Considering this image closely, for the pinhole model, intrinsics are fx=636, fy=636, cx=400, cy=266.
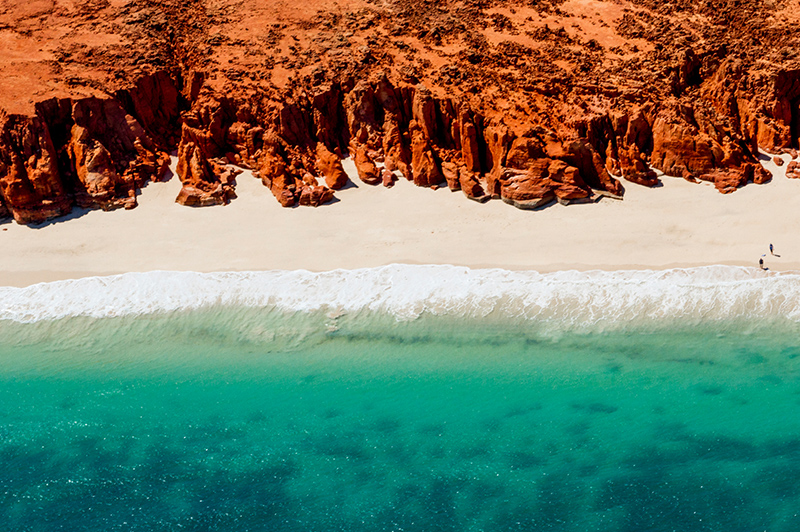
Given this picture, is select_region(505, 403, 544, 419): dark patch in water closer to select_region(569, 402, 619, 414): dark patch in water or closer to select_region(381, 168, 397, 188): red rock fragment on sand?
select_region(569, 402, 619, 414): dark patch in water

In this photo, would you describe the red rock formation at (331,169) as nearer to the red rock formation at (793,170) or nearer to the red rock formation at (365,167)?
the red rock formation at (365,167)

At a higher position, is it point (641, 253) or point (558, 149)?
point (558, 149)

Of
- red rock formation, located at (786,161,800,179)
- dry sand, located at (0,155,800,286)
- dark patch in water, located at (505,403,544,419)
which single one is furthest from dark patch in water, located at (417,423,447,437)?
red rock formation, located at (786,161,800,179)

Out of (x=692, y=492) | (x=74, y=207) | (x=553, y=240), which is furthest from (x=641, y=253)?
(x=74, y=207)

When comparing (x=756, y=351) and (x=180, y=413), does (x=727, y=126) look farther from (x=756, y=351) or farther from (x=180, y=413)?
(x=180, y=413)

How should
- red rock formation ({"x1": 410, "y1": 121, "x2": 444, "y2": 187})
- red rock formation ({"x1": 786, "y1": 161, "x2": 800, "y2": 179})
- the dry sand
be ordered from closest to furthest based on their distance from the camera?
the dry sand < red rock formation ({"x1": 786, "y1": 161, "x2": 800, "y2": 179}) < red rock formation ({"x1": 410, "y1": 121, "x2": 444, "y2": 187})
